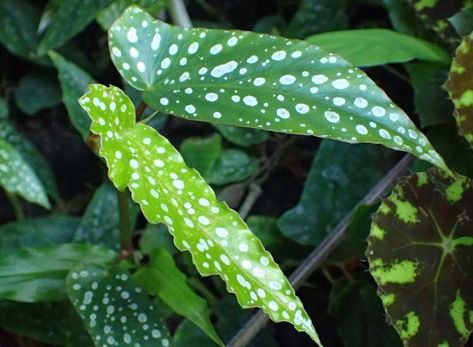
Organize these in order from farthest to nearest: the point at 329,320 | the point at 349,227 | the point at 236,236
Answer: the point at 329,320
the point at 349,227
the point at 236,236

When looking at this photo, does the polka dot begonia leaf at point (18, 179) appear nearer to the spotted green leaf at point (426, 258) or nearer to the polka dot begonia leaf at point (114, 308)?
the polka dot begonia leaf at point (114, 308)

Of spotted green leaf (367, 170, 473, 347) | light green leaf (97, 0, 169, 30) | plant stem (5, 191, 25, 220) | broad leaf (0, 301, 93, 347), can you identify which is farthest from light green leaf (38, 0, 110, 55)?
spotted green leaf (367, 170, 473, 347)

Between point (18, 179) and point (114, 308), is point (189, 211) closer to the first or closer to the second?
point (114, 308)

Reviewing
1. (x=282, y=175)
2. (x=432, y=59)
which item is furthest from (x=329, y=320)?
(x=432, y=59)

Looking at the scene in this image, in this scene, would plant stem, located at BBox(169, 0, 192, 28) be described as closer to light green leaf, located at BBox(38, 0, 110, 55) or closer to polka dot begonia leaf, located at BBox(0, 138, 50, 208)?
light green leaf, located at BBox(38, 0, 110, 55)

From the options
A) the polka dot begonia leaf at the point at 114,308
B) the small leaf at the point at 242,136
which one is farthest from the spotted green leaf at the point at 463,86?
the polka dot begonia leaf at the point at 114,308

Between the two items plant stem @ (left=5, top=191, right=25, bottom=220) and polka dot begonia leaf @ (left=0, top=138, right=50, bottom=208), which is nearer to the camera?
polka dot begonia leaf @ (left=0, top=138, right=50, bottom=208)

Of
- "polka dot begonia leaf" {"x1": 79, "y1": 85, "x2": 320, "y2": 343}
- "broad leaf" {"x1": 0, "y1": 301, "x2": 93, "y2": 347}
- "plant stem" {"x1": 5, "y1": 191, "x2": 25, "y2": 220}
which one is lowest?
"plant stem" {"x1": 5, "y1": 191, "x2": 25, "y2": 220}

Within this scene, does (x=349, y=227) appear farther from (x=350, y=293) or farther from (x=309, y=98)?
(x=309, y=98)
